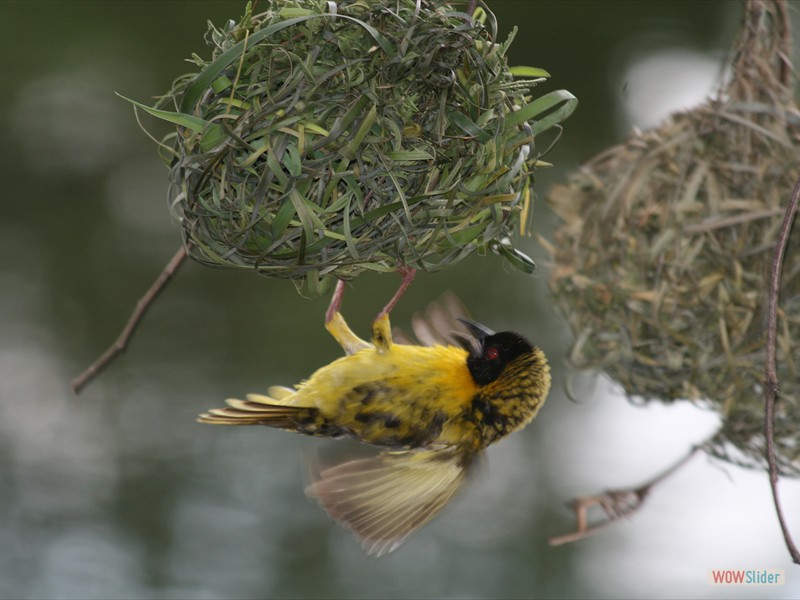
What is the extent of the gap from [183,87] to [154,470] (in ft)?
5.97

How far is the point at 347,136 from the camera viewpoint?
103 centimetres

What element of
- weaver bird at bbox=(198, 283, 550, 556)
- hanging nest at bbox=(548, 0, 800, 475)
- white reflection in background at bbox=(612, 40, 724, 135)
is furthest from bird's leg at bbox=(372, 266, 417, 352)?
white reflection in background at bbox=(612, 40, 724, 135)

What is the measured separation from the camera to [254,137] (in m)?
1.04

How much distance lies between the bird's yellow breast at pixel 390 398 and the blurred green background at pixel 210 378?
615 millimetres

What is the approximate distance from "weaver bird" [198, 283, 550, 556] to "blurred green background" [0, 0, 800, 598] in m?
0.57

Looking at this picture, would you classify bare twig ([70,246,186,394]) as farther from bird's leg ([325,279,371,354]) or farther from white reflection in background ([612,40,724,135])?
white reflection in background ([612,40,724,135])

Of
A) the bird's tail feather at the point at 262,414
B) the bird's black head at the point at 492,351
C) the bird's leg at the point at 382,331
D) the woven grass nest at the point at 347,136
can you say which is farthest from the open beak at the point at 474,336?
the woven grass nest at the point at 347,136

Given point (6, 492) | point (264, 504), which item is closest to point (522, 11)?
point (264, 504)

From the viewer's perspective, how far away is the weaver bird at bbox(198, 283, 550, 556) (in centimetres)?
141

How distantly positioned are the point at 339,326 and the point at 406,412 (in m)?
0.18

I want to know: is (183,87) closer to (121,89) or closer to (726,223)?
(726,223)

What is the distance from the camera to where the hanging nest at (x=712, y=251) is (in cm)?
162

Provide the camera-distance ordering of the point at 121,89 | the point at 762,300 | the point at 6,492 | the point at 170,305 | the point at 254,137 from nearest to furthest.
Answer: the point at 254,137, the point at 762,300, the point at 121,89, the point at 170,305, the point at 6,492

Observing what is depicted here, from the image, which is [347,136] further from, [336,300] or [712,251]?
[712,251]
